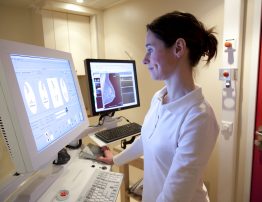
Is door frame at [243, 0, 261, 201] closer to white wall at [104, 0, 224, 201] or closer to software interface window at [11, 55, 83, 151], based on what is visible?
white wall at [104, 0, 224, 201]

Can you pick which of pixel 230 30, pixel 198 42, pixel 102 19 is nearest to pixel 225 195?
pixel 230 30

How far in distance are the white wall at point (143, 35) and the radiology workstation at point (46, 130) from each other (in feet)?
3.17

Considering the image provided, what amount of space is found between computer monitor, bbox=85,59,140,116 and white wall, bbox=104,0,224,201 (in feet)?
1.80

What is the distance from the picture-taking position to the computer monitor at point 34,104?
545mm

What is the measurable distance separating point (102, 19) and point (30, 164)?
2497mm

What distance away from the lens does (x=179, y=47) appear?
79cm

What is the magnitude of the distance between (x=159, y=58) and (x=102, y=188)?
554mm

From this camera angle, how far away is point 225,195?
5.45ft

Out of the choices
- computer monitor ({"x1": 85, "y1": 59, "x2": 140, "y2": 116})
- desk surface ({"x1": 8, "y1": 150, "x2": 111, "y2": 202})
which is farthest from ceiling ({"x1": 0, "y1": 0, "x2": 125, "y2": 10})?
desk surface ({"x1": 8, "y1": 150, "x2": 111, "y2": 202})

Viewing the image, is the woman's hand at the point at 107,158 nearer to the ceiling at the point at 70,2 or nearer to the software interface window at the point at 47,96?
the software interface window at the point at 47,96

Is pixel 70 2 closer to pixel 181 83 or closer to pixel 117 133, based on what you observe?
pixel 117 133

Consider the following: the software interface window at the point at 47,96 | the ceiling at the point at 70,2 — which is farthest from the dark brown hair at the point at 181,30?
the ceiling at the point at 70,2

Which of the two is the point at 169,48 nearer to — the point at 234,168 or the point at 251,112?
the point at 251,112

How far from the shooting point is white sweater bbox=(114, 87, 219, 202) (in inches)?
27.4
